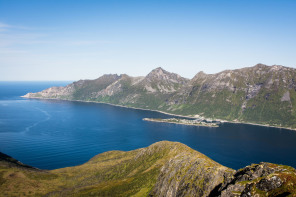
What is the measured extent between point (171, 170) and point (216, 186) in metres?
35.0

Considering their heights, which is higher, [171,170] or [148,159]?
[171,170]

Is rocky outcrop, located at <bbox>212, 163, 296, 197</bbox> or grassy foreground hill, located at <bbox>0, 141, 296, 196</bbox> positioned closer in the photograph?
rocky outcrop, located at <bbox>212, 163, 296, 197</bbox>

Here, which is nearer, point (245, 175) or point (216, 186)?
point (245, 175)

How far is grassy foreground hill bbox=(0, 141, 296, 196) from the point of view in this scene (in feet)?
206

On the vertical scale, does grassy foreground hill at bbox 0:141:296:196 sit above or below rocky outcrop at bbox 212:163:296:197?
below

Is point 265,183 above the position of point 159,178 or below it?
above

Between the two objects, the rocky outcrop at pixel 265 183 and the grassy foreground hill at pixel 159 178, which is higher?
the rocky outcrop at pixel 265 183

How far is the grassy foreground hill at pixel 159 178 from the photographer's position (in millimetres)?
62938

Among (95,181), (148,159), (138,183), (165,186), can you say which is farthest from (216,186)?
(95,181)

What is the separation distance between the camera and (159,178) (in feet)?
399

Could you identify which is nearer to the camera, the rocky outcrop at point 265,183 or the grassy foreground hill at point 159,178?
the rocky outcrop at point 265,183

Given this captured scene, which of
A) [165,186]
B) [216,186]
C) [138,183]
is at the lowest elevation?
[138,183]

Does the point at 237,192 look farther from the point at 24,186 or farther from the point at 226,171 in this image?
the point at 24,186

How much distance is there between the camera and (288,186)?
56.5 metres
